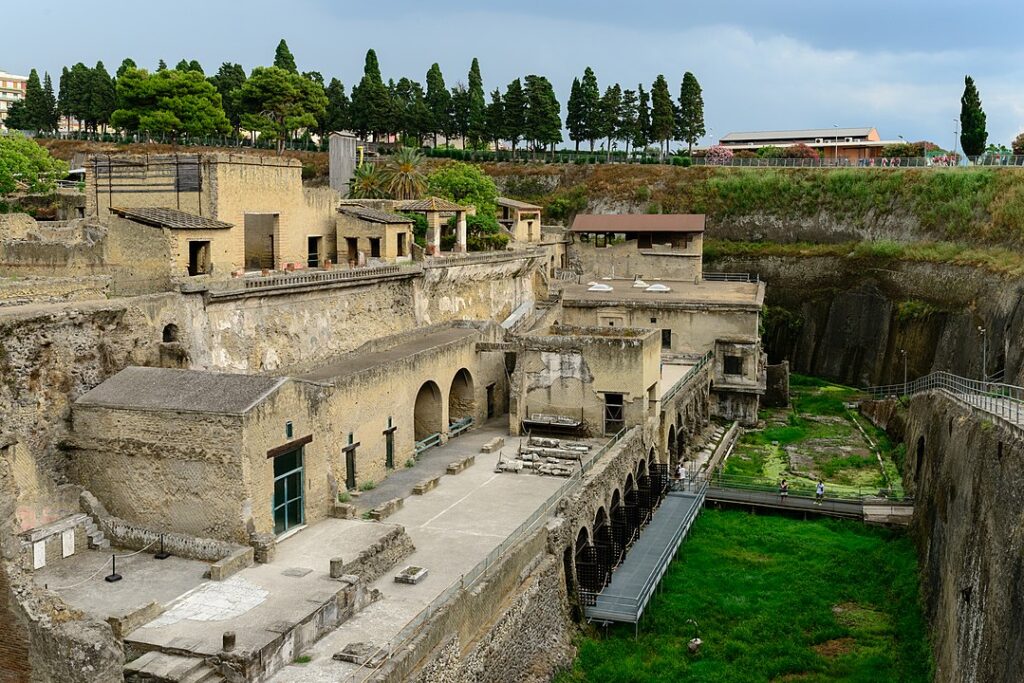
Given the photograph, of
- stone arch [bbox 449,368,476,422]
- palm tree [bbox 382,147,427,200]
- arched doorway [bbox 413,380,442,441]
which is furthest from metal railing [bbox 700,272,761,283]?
arched doorway [bbox 413,380,442,441]

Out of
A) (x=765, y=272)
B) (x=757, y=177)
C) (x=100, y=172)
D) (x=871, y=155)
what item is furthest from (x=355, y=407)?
(x=871, y=155)

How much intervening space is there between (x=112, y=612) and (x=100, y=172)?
20914 millimetres

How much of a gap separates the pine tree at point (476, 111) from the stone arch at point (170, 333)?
6673 cm

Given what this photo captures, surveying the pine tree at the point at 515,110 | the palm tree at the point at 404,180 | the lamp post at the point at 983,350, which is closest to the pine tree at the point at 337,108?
the pine tree at the point at 515,110

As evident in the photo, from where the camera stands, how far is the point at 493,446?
111 feet

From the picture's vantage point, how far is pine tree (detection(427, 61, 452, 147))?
95700 mm

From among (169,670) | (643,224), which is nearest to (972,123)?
(643,224)

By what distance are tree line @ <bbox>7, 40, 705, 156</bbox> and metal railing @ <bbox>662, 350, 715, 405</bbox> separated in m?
42.6

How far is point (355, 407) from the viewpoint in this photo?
28797mm

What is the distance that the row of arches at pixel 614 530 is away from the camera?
28250mm

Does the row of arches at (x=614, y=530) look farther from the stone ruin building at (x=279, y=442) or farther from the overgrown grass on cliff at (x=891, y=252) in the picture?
the overgrown grass on cliff at (x=891, y=252)

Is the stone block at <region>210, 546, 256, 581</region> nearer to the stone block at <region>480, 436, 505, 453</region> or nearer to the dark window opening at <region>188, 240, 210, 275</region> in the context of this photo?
the stone block at <region>480, 436, 505, 453</region>

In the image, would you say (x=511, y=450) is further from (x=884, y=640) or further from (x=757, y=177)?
(x=757, y=177)

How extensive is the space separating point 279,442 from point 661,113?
71.8 meters
